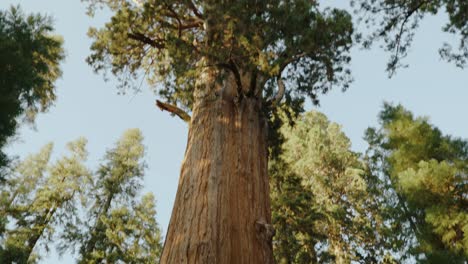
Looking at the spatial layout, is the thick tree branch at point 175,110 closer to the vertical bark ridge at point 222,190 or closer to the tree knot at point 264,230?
the vertical bark ridge at point 222,190

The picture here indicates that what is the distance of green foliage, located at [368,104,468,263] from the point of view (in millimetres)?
7227

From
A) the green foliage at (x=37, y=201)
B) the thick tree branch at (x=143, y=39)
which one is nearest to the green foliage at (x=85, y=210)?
the green foliage at (x=37, y=201)

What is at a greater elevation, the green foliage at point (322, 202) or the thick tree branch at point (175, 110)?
the green foliage at point (322, 202)

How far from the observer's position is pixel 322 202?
14992 millimetres

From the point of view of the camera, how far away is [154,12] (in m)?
6.05

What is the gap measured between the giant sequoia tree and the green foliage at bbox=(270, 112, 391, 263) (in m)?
4.02

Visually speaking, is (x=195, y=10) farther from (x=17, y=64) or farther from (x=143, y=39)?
(x=17, y=64)

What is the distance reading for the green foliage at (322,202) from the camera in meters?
11.6

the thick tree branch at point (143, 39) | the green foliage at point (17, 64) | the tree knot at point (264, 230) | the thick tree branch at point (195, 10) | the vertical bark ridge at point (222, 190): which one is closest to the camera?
the vertical bark ridge at point (222, 190)

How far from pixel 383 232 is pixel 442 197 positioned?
262 inches

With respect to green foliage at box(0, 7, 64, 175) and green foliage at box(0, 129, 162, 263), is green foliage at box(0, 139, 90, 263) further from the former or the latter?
green foliage at box(0, 7, 64, 175)

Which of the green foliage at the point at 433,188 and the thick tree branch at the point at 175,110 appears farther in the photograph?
the green foliage at the point at 433,188

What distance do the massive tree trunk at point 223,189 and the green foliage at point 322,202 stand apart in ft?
15.0

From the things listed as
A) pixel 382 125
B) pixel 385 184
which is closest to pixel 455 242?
pixel 385 184
